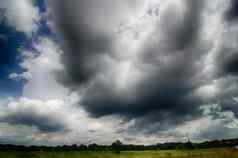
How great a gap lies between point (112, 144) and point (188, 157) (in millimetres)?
117696

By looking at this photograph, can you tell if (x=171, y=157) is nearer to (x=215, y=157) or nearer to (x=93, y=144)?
(x=215, y=157)

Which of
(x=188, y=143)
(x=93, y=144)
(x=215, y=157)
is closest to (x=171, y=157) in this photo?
(x=215, y=157)

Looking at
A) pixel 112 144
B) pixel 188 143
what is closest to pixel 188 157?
pixel 112 144

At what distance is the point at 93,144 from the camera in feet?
582

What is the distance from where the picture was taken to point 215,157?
16.5 m

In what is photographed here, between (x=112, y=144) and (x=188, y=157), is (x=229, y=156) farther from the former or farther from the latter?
(x=112, y=144)

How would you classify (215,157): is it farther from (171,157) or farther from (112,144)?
(112,144)

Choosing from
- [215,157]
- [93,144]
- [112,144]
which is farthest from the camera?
[93,144]

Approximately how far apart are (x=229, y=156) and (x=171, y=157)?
461 centimetres

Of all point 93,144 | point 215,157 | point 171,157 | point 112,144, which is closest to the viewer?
point 215,157

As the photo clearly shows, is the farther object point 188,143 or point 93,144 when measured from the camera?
point 93,144

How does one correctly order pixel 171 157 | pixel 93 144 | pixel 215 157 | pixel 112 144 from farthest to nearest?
1. pixel 93 144
2. pixel 112 144
3. pixel 171 157
4. pixel 215 157

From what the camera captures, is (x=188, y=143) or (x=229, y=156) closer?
(x=229, y=156)

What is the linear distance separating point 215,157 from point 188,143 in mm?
132767
